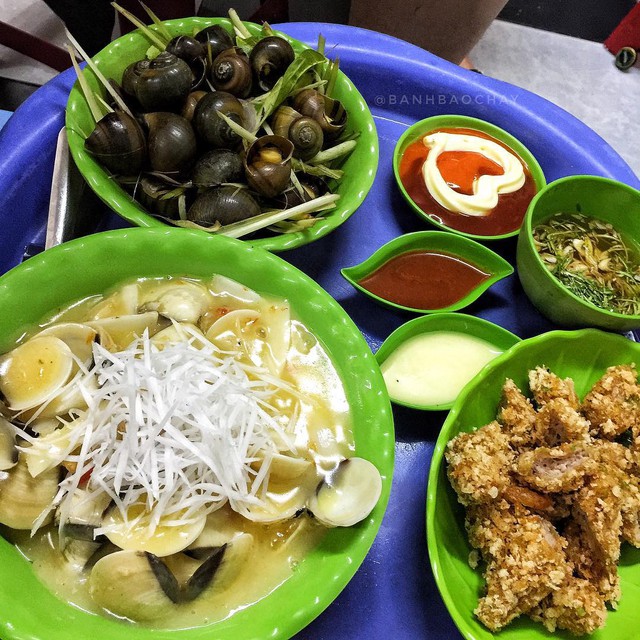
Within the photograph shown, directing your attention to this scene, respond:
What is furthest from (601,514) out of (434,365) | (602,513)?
(434,365)

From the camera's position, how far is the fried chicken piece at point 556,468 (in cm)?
140

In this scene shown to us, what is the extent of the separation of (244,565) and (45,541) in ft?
1.38

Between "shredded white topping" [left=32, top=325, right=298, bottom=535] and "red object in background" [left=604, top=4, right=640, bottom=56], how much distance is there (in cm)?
416

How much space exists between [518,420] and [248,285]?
820mm

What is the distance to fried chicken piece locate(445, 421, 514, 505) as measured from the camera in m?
1.37

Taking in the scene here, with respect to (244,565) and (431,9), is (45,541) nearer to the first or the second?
(244,565)

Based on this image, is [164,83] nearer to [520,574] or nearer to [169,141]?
[169,141]

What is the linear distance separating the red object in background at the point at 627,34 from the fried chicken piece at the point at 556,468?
3747 millimetres

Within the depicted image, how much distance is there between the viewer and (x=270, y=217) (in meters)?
1.67

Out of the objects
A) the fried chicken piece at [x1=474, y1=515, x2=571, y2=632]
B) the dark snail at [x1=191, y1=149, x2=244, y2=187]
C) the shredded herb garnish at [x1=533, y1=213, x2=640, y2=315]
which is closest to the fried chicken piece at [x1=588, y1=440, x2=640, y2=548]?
the fried chicken piece at [x1=474, y1=515, x2=571, y2=632]

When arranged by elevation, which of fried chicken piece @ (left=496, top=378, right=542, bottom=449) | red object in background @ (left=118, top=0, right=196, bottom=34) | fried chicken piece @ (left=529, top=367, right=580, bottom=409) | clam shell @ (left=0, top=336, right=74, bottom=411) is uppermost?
fried chicken piece @ (left=529, top=367, right=580, bottom=409)

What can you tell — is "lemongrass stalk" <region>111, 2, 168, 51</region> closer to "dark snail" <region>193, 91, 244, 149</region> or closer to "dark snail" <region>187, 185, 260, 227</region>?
"dark snail" <region>193, 91, 244, 149</region>

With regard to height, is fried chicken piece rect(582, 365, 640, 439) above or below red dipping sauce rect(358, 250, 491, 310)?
above

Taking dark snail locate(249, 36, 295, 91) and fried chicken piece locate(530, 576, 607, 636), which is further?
dark snail locate(249, 36, 295, 91)
